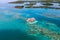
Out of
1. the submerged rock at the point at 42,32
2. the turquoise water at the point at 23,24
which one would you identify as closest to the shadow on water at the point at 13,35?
the turquoise water at the point at 23,24

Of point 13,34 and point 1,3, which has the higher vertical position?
point 1,3

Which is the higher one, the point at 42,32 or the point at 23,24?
the point at 23,24

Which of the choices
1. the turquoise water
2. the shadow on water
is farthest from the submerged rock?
the shadow on water

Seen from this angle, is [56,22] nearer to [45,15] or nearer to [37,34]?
[45,15]

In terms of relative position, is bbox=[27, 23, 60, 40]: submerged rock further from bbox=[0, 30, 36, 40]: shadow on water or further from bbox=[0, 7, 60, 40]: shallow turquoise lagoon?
bbox=[0, 30, 36, 40]: shadow on water

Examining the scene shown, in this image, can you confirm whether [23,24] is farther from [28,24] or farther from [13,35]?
[13,35]

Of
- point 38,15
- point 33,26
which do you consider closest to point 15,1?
point 38,15

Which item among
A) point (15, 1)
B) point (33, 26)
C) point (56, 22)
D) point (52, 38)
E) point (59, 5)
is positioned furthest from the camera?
point (15, 1)

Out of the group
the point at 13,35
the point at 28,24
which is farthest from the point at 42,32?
the point at 13,35
